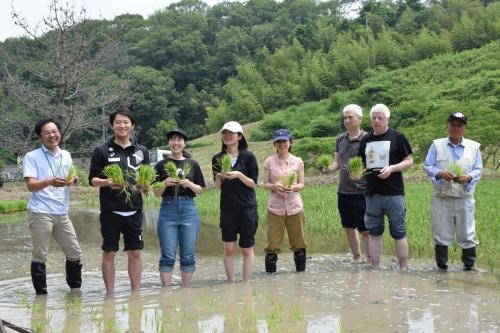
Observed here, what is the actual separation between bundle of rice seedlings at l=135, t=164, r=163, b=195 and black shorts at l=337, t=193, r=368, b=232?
95.5 inches

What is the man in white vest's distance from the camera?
A: 247 inches

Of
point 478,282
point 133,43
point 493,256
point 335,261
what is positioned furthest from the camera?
point 133,43

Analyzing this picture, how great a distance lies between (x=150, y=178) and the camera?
545 cm

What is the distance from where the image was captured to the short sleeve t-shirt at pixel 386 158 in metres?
6.33

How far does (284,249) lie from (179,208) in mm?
3156

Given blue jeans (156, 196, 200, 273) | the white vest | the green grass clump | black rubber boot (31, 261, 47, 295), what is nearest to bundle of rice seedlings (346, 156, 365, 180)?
the white vest

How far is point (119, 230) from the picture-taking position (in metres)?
5.57

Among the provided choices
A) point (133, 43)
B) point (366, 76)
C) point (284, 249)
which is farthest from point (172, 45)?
point (284, 249)

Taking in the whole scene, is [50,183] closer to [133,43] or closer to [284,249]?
[284,249]

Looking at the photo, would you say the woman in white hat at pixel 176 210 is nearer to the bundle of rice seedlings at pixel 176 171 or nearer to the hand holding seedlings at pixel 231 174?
the bundle of rice seedlings at pixel 176 171

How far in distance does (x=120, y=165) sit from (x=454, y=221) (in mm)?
3409

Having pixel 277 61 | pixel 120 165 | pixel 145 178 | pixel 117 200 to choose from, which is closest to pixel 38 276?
pixel 117 200

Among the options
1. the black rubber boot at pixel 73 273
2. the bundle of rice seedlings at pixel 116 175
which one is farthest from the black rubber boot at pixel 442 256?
the black rubber boot at pixel 73 273

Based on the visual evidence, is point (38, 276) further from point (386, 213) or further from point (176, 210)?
point (386, 213)
